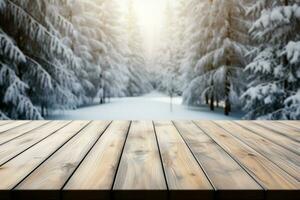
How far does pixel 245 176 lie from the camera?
69.9 inches

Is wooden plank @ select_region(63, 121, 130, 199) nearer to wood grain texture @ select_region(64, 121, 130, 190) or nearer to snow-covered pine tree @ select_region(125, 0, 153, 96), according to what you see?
wood grain texture @ select_region(64, 121, 130, 190)

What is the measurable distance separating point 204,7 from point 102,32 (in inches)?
372

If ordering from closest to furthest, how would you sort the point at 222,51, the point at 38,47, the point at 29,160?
1. the point at 29,160
2. the point at 38,47
3. the point at 222,51

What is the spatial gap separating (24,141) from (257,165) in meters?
1.84

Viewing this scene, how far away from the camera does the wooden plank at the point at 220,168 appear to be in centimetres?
159

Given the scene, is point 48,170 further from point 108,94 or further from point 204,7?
point 108,94

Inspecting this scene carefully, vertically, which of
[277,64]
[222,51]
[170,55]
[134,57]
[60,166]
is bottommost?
[60,166]

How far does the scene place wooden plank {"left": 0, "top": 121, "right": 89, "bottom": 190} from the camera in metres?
1.70

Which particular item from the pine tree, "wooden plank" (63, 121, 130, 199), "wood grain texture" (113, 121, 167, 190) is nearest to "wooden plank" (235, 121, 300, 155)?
"wood grain texture" (113, 121, 167, 190)

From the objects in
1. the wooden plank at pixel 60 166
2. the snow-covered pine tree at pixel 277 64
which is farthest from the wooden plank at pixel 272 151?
the snow-covered pine tree at pixel 277 64

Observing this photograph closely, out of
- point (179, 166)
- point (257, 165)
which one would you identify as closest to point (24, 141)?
point (179, 166)

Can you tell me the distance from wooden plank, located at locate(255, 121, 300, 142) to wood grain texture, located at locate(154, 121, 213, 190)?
41.4 inches

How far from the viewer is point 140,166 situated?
1956 mm

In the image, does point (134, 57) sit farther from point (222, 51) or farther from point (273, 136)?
point (273, 136)
